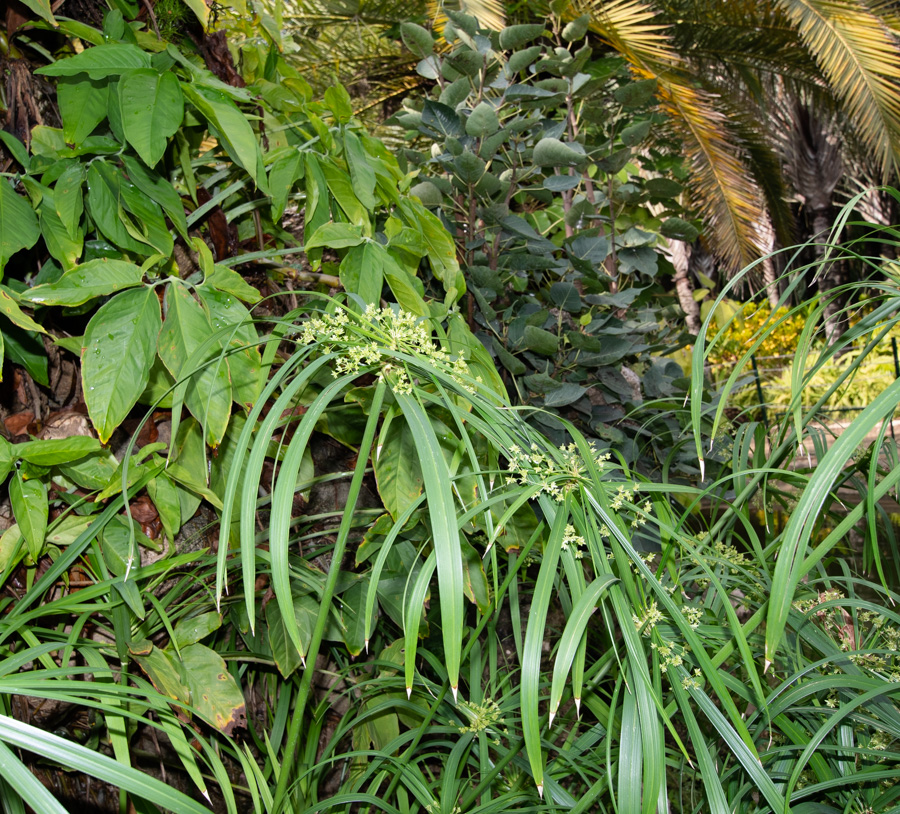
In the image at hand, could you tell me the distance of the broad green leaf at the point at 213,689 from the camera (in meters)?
0.84

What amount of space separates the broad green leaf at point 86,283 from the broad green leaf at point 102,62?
205 millimetres

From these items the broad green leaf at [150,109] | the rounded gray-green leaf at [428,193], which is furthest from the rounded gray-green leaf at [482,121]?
the broad green leaf at [150,109]

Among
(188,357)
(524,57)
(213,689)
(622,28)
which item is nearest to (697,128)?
(622,28)

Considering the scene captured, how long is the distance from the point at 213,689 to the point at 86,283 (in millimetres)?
488

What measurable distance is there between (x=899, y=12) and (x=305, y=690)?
406 centimetres

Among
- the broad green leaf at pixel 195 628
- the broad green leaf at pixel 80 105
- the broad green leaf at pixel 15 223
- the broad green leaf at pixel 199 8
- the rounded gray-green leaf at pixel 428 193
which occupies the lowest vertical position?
the broad green leaf at pixel 195 628

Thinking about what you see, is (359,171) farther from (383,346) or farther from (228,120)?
(383,346)

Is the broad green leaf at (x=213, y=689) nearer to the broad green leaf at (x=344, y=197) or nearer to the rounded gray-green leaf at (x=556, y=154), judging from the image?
the broad green leaf at (x=344, y=197)

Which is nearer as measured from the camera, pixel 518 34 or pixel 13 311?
pixel 13 311

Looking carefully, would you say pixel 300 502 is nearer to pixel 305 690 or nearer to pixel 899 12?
pixel 305 690

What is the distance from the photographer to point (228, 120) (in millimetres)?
831

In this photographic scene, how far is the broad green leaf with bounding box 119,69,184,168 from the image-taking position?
0.78 meters

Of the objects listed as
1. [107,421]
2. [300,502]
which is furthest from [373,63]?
[107,421]

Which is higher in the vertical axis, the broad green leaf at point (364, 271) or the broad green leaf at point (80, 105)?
the broad green leaf at point (80, 105)
